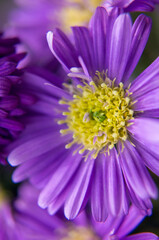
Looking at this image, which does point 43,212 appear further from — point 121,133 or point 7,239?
point 121,133

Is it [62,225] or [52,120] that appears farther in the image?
[62,225]

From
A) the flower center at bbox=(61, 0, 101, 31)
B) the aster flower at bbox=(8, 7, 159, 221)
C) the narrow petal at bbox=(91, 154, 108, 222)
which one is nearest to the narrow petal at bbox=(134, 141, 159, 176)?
the aster flower at bbox=(8, 7, 159, 221)

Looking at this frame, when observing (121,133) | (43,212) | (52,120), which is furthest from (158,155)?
(43,212)

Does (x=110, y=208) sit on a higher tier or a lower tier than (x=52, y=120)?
lower

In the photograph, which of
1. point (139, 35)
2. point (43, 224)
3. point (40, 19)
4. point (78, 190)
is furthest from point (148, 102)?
point (40, 19)

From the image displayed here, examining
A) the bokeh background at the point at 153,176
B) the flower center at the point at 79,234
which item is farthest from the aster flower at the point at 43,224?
the bokeh background at the point at 153,176

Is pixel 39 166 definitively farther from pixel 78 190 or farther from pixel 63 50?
pixel 63 50

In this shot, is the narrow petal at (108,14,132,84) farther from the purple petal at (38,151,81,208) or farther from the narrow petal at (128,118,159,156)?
the purple petal at (38,151,81,208)
